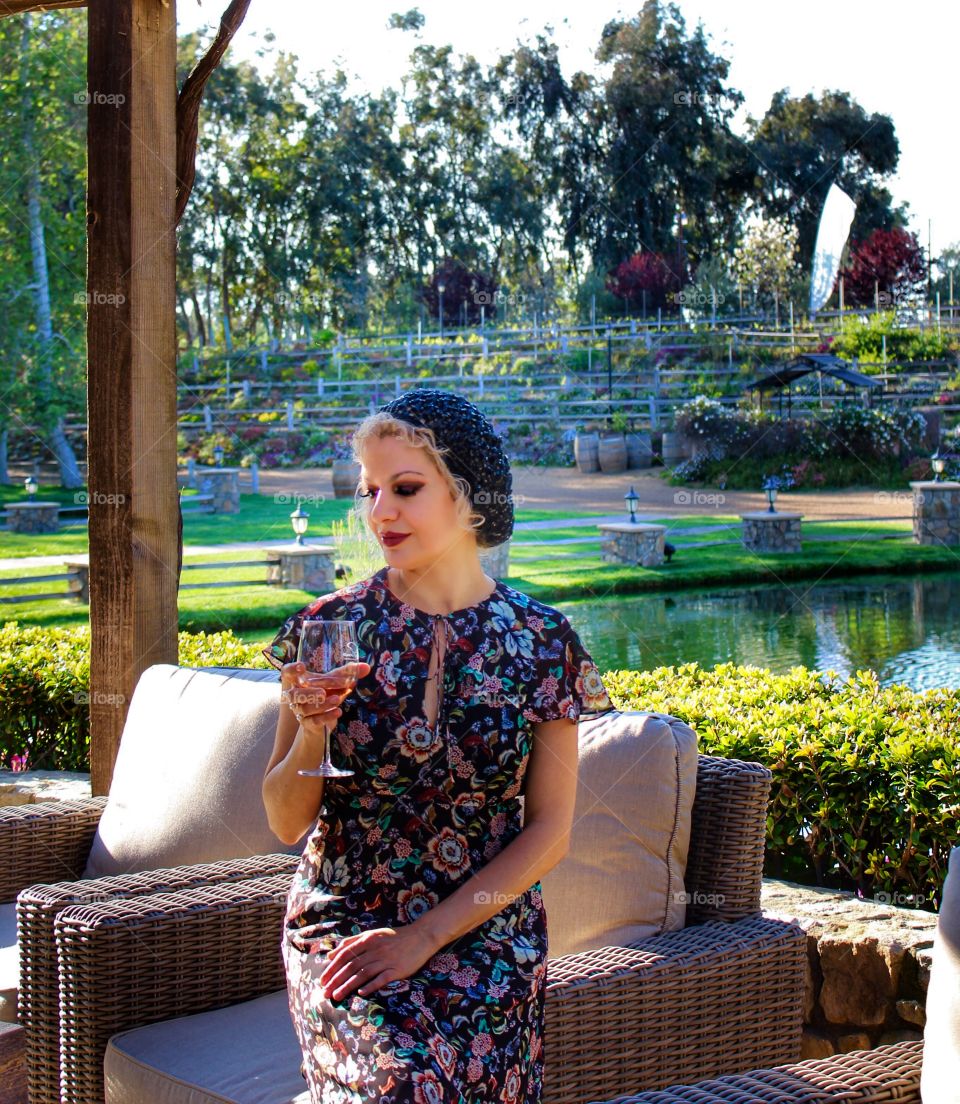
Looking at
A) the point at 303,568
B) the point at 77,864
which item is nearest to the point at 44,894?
the point at 77,864

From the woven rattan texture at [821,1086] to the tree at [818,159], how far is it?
880 inches

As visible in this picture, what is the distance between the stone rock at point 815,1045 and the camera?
73.7 inches

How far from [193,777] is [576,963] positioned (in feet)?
2.47

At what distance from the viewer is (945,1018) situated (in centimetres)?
101

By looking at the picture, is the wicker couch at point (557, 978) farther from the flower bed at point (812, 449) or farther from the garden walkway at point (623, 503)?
the flower bed at point (812, 449)

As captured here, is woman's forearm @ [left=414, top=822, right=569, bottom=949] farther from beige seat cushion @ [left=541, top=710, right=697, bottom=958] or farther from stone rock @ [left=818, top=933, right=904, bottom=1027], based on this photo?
stone rock @ [left=818, top=933, right=904, bottom=1027]

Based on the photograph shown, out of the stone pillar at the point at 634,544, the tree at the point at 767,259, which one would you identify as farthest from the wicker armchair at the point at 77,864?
the tree at the point at 767,259

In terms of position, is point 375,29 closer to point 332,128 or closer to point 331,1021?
point 332,128

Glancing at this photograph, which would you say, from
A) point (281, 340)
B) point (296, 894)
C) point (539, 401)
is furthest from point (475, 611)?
point (281, 340)

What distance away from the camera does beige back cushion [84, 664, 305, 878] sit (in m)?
1.93

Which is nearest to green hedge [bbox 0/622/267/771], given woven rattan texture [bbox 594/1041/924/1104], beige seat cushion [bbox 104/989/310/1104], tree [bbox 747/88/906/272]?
beige seat cushion [bbox 104/989/310/1104]

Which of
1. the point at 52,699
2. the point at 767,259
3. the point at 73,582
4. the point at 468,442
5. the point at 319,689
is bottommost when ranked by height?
the point at 73,582

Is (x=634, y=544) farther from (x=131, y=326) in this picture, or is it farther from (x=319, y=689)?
(x=319, y=689)

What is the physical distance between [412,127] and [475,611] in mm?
24135
